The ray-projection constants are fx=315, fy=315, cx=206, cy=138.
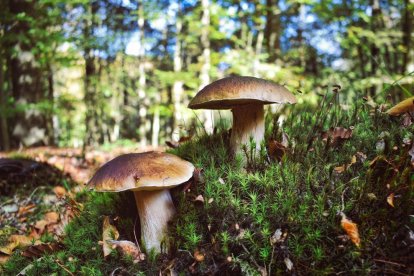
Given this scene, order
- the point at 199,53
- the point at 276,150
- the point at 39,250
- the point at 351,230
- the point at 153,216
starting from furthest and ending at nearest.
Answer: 1. the point at 199,53
2. the point at 39,250
3. the point at 276,150
4. the point at 153,216
5. the point at 351,230

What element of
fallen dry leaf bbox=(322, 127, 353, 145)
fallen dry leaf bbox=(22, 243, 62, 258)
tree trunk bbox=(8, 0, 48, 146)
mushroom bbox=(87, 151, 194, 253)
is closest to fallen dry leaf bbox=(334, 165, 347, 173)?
fallen dry leaf bbox=(322, 127, 353, 145)

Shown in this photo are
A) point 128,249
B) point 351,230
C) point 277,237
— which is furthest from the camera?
point 128,249

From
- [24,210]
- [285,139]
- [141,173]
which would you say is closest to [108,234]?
[141,173]

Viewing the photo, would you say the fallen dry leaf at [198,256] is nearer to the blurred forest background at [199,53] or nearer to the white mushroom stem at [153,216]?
the white mushroom stem at [153,216]

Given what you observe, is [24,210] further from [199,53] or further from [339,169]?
[199,53]

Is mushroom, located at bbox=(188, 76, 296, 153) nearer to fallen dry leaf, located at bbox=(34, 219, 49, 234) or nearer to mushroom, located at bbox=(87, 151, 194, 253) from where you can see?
mushroom, located at bbox=(87, 151, 194, 253)

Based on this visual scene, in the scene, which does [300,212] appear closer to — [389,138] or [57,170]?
[389,138]

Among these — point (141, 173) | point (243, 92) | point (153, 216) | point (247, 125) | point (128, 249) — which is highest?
point (243, 92)

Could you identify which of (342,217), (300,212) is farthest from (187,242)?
(342,217)
